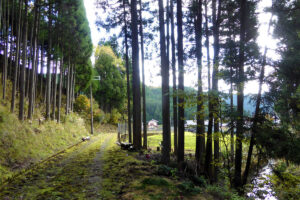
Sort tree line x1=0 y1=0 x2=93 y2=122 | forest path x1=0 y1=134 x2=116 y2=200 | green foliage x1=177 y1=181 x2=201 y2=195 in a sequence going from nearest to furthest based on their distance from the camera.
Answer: forest path x1=0 y1=134 x2=116 y2=200
green foliage x1=177 y1=181 x2=201 y2=195
tree line x1=0 y1=0 x2=93 y2=122

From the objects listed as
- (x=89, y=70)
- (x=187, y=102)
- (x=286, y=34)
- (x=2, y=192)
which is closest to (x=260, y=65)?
(x=286, y=34)

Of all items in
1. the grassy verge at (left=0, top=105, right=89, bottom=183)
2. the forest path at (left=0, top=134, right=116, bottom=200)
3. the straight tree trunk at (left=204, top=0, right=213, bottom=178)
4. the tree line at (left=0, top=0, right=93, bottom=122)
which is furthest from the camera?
the tree line at (left=0, top=0, right=93, bottom=122)

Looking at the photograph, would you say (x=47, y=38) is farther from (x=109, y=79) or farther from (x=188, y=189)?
(x=109, y=79)

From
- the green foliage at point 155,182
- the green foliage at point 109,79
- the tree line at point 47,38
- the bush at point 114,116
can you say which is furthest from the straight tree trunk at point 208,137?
→ the bush at point 114,116

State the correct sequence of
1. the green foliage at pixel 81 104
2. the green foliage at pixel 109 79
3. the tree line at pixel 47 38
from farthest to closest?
the green foliage at pixel 109 79 → the green foliage at pixel 81 104 → the tree line at pixel 47 38

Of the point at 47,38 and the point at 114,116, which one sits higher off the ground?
the point at 47,38

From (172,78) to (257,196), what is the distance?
6.71 meters

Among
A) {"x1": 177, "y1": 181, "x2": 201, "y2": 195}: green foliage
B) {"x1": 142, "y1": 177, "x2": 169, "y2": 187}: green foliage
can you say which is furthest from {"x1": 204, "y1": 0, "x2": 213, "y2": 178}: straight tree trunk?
{"x1": 142, "y1": 177, "x2": 169, "y2": 187}: green foliage

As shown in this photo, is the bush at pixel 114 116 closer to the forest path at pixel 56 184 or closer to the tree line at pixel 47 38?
the tree line at pixel 47 38

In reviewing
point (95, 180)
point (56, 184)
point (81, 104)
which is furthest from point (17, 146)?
point (81, 104)

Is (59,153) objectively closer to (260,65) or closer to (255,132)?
(255,132)

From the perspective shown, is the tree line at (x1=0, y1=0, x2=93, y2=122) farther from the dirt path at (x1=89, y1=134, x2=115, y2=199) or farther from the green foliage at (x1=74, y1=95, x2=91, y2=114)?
the dirt path at (x1=89, y1=134, x2=115, y2=199)

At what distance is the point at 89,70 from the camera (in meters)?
28.6

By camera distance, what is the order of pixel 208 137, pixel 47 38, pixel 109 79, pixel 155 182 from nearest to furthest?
pixel 155 182, pixel 208 137, pixel 47 38, pixel 109 79
